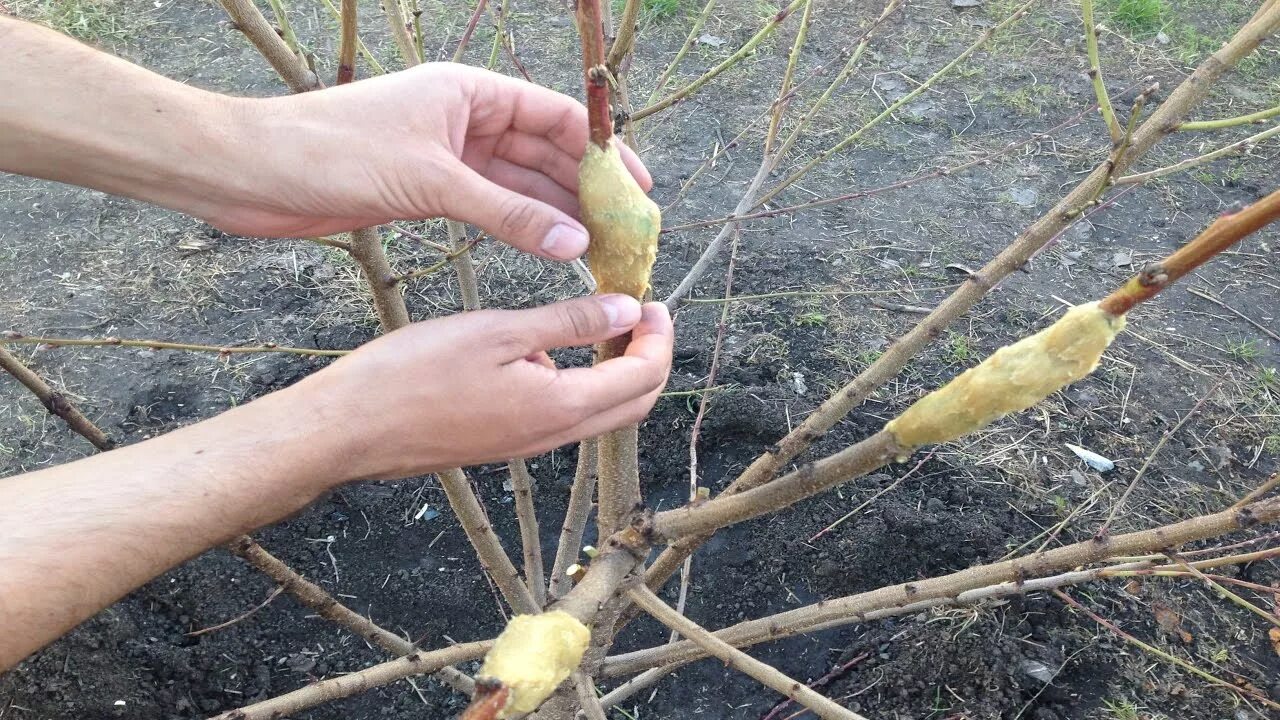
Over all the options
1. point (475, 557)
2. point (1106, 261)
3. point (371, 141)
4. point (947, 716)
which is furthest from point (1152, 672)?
point (371, 141)

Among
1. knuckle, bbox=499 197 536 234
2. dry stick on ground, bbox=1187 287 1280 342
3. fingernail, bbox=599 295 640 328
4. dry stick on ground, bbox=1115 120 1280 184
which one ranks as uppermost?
knuckle, bbox=499 197 536 234

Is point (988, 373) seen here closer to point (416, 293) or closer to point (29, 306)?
point (416, 293)

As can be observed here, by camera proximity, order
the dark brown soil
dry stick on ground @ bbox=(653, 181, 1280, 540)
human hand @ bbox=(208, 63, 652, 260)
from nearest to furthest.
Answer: dry stick on ground @ bbox=(653, 181, 1280, 540)
human hand @ bbox=(208, 63, 652, 260)
the dark brown soil

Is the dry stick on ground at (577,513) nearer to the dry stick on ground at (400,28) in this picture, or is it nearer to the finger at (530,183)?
the finger at (530,183)

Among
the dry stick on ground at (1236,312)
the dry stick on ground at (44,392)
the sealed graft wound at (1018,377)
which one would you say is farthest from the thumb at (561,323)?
the dry stick on ground at (1236,312)

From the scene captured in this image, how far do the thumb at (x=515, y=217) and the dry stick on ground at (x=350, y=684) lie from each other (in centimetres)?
83

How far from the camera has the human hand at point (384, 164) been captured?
130 centimetres

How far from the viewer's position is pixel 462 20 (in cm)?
399

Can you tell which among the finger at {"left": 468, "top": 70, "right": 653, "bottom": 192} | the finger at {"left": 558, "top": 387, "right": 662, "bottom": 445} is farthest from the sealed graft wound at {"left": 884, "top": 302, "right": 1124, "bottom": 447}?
the finger at {"left": 468, "top": 70, "right": 653, "bottom": 192}

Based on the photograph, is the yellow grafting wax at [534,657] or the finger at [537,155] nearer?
the yellow grafting wax at [534,657]

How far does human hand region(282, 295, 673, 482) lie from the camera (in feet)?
3.88

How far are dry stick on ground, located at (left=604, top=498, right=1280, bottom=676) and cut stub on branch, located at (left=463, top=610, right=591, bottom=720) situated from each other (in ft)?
2.29

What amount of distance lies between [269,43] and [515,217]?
44 centimetres

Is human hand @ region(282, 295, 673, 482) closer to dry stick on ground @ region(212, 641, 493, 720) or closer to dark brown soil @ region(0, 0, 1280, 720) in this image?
dry stick on ground @ region(212, 641, 493, 720)
